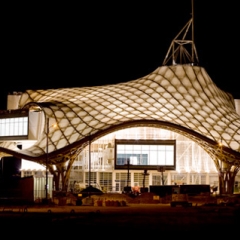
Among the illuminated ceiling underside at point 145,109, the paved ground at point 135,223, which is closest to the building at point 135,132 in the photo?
the illuminated ceiling underside at point 145,109

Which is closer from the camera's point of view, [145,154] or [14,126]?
A: [14,126]

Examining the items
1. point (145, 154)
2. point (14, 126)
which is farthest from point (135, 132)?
point (14, 126)

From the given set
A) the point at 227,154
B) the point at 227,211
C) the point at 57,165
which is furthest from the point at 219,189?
the point at 227,211

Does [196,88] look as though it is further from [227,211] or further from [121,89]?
[227,211]

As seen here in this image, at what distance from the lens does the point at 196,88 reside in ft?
256

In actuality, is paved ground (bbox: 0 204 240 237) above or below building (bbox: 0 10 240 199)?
below

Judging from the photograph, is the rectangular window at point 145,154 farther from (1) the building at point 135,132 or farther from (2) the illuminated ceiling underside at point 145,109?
(2) the illuminated ceiling underside at point 145,109

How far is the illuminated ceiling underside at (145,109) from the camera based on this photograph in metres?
70.2

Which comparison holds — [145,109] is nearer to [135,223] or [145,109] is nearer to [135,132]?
[135,132]

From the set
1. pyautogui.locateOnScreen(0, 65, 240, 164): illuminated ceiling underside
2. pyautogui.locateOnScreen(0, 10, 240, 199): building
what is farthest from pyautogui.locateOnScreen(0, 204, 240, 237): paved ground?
pyautogui.locateOnScreen(0, 65, 240, 164): illuminated ceiling underside

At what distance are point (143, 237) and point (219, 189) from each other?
4558 cm

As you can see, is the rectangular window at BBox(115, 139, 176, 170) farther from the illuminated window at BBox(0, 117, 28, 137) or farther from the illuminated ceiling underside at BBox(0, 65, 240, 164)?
the illuminated window at BBox(0, 117, 28, 137)

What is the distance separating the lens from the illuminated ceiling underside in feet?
230

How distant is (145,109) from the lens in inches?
2879
